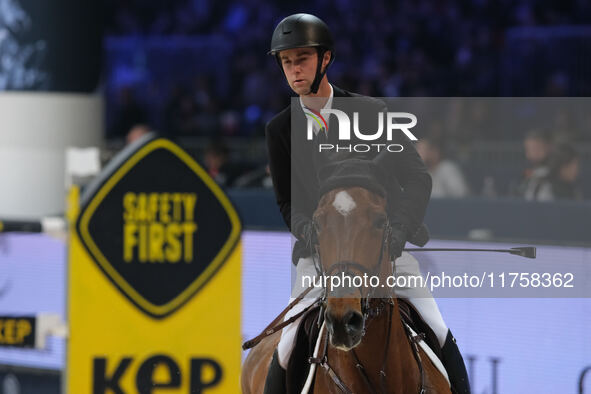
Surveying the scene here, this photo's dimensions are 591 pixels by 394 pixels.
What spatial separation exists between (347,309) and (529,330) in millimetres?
3089

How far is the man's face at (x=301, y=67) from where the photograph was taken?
11.0ft

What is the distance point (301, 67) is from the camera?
3.38 metres

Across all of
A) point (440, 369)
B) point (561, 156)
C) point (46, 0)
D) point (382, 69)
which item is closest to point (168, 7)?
point (382, 69)

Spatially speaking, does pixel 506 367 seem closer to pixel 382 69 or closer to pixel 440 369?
pixel 440 369

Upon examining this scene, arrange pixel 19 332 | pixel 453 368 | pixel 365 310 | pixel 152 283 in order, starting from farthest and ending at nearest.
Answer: pixel 19 332
pixel 152 283
pixel 453 368
pixel 365 310

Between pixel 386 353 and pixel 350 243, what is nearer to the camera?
pixel 350 243

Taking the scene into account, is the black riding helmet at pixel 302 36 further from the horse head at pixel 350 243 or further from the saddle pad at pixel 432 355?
the saddle pad at pixel 432 355

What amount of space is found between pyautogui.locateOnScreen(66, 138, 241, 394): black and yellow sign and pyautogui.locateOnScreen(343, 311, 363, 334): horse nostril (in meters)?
1.44

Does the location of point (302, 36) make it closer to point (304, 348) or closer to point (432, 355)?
point (304, 348)

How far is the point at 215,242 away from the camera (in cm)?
446

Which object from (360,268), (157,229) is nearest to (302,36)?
(360,268)

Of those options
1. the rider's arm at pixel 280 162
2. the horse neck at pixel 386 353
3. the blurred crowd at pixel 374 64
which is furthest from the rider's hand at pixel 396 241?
the blurred crowd at pixel 374 64

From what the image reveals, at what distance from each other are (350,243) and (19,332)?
9.56 feet

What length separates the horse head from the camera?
3.00 meters
